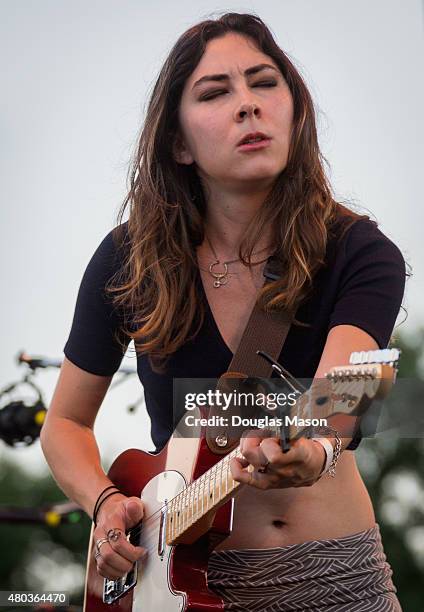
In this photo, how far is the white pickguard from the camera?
1.75 m

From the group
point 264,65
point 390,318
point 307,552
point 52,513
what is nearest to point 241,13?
point 264,65

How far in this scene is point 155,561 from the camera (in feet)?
6.01

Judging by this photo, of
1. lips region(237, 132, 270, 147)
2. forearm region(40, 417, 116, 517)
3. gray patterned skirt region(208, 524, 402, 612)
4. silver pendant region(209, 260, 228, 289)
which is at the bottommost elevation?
gray patterned skirt region(208, 524, 402, 612)

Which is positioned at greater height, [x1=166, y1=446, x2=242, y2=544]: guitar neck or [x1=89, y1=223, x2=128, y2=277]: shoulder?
[x1=89, y1=223, x2=128, y2=277]: shoulder

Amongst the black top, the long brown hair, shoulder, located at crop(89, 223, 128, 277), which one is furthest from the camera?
shoulder, located at crop(89, 223, 128, 277)

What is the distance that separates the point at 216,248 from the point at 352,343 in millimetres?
519

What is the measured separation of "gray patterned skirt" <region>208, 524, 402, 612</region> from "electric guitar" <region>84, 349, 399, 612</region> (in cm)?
6

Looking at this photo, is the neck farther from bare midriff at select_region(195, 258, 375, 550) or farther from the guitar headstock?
the guitar headstock

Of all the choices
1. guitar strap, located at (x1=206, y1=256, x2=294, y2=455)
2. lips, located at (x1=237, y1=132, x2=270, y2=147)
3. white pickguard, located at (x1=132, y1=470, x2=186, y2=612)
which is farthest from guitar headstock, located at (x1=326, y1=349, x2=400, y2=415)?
lips, located at (x1=237, y1=132, x2=270, y2=147)

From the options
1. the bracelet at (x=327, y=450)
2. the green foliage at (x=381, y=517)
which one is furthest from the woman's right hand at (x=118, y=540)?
the green foliage at (x=381, y=517)

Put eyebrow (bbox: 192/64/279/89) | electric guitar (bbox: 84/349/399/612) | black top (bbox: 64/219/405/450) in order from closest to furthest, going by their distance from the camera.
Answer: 1. electric guitar (bbox: 84/349/399/612)
2. black top (bbox: 64/219/405/450)
3. eyebrow (bbox: 192/64/279/89)

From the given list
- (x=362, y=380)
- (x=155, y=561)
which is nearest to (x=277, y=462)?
(x=362, y=380)

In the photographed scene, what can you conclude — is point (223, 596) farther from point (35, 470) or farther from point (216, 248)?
point (35, 470)

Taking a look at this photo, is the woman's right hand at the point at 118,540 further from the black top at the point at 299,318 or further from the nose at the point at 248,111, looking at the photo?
the nose at the point at 248,111
